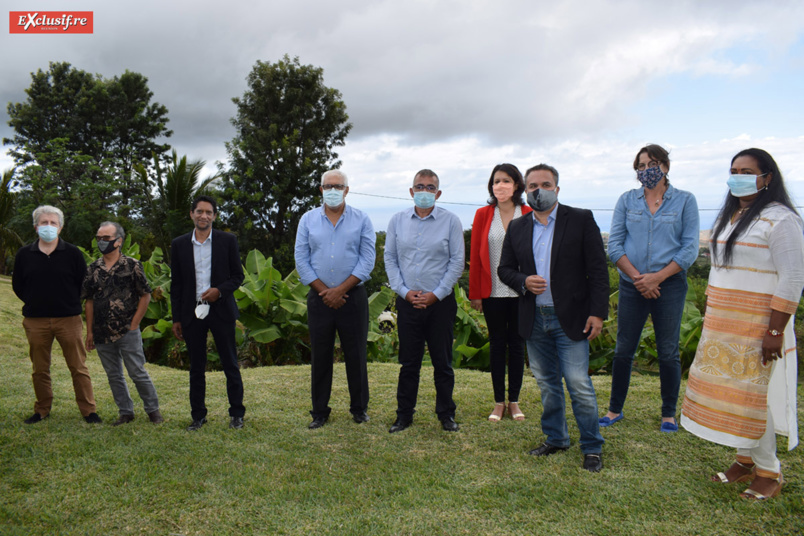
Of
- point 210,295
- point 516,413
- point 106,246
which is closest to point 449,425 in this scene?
point 516,413

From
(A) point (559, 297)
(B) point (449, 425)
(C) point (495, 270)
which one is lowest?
(B) point (449, 425)

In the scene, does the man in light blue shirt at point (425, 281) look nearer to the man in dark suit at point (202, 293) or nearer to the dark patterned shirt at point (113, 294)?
the man in dark suit at point (202, 293)

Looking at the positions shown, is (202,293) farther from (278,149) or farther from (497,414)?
(278,149)

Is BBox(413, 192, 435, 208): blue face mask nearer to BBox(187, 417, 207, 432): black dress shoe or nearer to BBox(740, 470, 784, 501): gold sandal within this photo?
BBox(187, 417, 207, 432): black dress shoe

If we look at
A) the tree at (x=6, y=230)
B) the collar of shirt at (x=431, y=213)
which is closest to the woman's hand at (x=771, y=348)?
the collar of shirt at (x=431, y=213)

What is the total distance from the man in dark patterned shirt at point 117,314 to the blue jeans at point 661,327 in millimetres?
3738

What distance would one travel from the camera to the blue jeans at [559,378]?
342 cm

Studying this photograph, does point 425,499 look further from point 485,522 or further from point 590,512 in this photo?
point 590,512

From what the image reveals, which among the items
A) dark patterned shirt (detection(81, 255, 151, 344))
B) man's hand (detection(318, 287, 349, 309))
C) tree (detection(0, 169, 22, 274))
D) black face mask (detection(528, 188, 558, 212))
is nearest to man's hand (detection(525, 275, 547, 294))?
black face mask (detection(528, 188, 558, 212))

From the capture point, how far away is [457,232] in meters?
4.27

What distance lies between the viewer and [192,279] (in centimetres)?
435

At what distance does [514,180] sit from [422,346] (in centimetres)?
149

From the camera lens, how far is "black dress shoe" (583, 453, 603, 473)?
344 cm

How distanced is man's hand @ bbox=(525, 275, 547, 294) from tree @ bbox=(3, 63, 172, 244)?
23014mm
